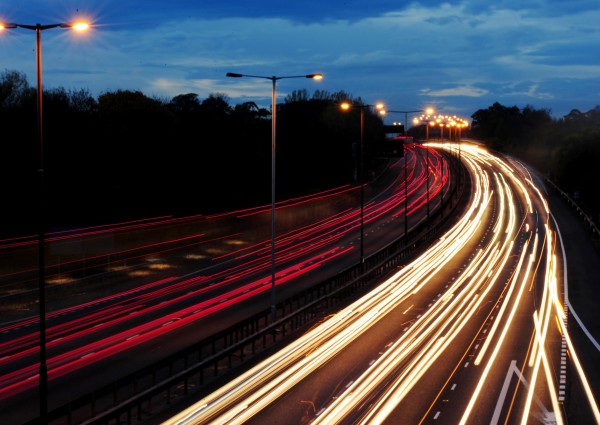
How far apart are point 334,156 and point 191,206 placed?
4528 centimetres

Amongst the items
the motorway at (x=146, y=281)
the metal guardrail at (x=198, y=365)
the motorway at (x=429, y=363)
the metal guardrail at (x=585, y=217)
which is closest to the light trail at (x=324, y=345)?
the motorway at (x=429, y=363)

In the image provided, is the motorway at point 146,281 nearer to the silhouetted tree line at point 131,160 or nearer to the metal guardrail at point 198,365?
the metal guardrail at point 198,365

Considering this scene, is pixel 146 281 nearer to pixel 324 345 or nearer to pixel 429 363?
pixel 324 345

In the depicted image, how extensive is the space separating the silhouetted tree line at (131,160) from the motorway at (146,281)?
17.4 feet

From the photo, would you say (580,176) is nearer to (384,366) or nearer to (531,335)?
(531,335)

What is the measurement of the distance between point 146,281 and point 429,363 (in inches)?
980

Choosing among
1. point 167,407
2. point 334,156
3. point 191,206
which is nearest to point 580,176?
point 334,156

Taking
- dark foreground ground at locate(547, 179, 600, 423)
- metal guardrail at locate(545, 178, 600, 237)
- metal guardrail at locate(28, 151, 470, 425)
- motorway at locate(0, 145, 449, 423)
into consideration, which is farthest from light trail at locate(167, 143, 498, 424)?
metal guardrail at locate(545, 178, 600, 237)

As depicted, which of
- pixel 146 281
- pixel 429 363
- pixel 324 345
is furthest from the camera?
pixel 146 281

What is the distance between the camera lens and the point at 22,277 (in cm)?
4041

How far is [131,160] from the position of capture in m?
73.3

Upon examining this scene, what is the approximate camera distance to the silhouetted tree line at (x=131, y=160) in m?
57.7

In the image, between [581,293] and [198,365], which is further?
[581,293]

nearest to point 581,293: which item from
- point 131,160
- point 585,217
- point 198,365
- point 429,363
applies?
point 429,363
